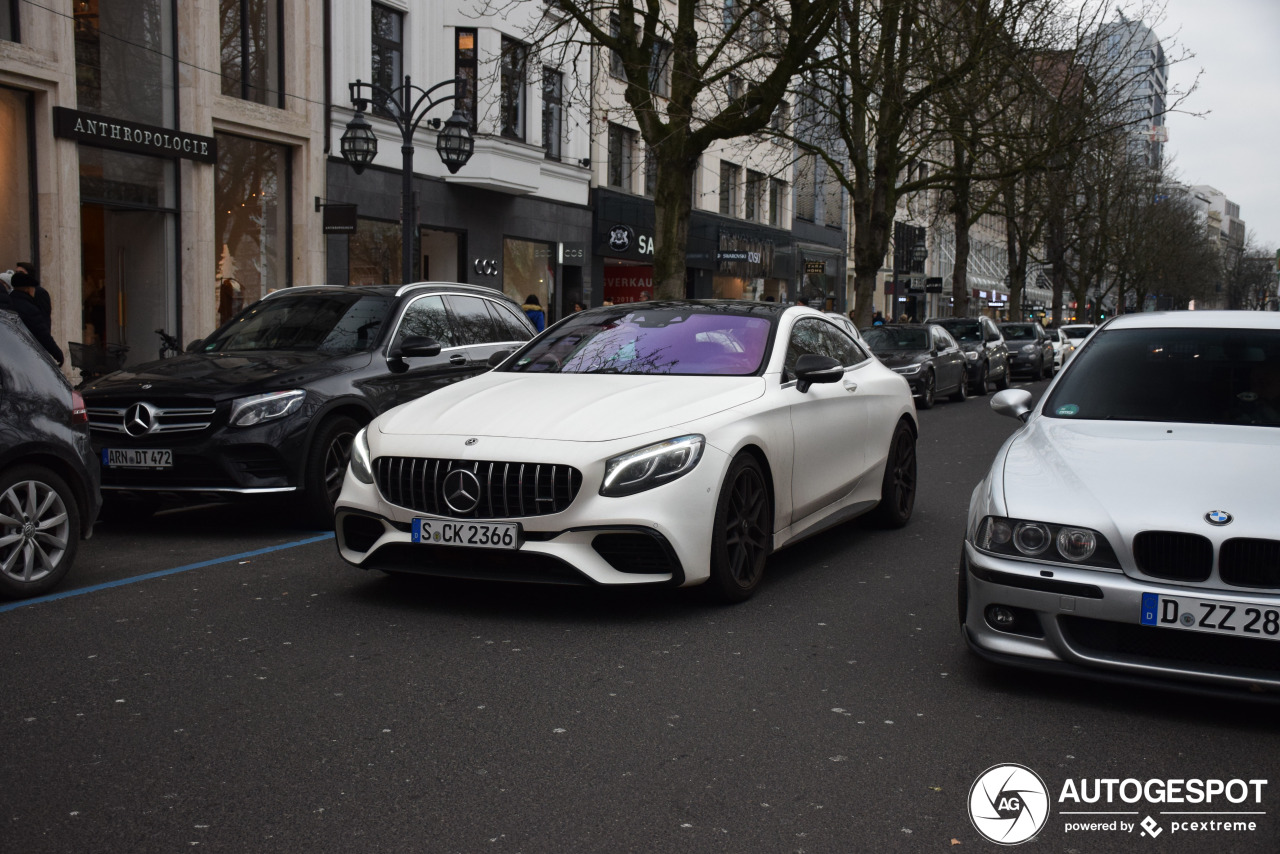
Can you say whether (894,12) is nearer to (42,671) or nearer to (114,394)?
(114,394)

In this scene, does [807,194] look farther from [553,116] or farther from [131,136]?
[131,136]

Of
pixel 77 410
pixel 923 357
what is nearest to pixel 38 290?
pixel 77 410

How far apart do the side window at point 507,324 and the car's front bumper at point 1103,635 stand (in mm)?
6598

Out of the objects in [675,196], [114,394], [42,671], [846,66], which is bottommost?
[42,671]

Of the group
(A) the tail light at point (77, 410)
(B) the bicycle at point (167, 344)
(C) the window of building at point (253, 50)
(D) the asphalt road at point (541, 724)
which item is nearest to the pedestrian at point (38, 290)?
(B) the bicycle at point (167, 344)

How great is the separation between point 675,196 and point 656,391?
13614mm

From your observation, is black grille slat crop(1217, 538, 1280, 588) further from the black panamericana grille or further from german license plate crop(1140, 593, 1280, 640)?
the black panamericana grille

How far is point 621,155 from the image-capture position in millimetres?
35469

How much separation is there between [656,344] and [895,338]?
1632 centimetres

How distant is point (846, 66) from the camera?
2344 cm

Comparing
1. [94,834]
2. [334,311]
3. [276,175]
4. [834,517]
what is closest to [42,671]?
[94,834]

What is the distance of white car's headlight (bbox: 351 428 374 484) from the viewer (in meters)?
5.98

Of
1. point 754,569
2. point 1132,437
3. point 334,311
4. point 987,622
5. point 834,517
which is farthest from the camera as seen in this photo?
point 334,311

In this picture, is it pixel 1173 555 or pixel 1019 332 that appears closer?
pixel 1173 555
